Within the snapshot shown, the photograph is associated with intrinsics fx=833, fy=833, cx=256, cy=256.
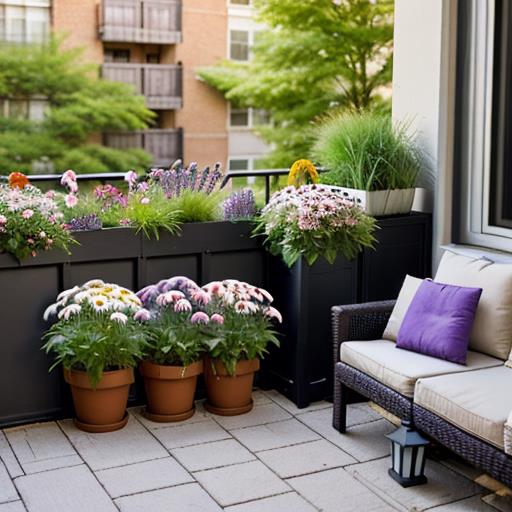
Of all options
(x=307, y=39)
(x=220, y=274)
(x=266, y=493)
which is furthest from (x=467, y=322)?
(x=307, y=39)

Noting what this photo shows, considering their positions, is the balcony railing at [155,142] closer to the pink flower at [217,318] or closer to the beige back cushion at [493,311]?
the pink flower at [217,318]

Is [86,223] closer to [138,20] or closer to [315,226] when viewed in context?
[315,226]

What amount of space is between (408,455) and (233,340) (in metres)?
1.08

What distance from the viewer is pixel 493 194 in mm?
4344

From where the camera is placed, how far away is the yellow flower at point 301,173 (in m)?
4.63

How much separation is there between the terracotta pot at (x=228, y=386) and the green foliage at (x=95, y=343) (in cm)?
40

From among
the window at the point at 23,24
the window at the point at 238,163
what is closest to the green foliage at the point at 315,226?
the window at the point at 23,24

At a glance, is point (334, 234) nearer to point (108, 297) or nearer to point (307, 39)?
point (108, 297)

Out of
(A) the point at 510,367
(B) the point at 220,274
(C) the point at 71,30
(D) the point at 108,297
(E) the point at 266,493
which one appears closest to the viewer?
(E) the point at 266,493

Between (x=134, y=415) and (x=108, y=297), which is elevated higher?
(x=108, y=297)

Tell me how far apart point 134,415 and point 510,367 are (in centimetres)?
178

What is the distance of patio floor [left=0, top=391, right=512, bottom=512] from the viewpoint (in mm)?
3107

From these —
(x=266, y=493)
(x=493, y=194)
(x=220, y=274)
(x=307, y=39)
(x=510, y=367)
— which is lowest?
(x=266, y=493)

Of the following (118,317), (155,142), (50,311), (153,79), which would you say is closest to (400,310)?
(118,317)
